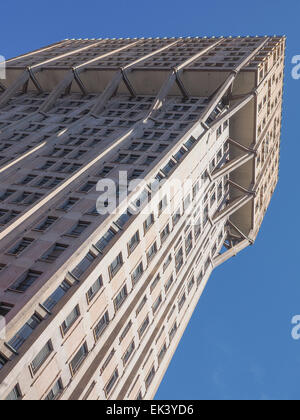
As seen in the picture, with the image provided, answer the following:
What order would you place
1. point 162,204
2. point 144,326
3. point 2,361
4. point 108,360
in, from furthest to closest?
point 144,326 → point 162,204 → point 108,360 → point 2,361

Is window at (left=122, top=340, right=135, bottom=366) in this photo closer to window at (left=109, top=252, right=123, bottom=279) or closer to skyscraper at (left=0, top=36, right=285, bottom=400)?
skyscraper at (left=0, top=36, right=285, bottom=400)

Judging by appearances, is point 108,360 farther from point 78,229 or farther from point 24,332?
point 24,332

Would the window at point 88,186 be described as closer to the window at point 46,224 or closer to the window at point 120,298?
the window at point 46,224

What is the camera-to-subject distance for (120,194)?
134 ft

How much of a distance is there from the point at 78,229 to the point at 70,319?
828cm

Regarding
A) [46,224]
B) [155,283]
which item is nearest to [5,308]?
[46,224]

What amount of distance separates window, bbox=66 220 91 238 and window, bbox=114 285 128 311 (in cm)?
598

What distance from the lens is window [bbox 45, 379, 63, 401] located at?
97.5ft

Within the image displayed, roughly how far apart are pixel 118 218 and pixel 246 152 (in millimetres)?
34188

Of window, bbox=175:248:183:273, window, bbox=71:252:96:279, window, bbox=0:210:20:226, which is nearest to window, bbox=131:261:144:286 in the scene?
window, bbox=71:252:96:279

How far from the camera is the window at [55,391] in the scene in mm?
29714

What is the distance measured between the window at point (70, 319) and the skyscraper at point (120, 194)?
16 cm

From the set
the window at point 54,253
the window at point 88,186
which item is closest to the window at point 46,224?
the window at point 54,253

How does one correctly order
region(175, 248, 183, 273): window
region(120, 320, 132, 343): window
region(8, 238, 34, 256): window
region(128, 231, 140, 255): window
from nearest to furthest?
1. region(8, 238, 34, 256): window
2. region(128, 231, 140, 255): window
3. region(120, 320, 132, 343): window
4. region(175, 248, 183, 273): window
